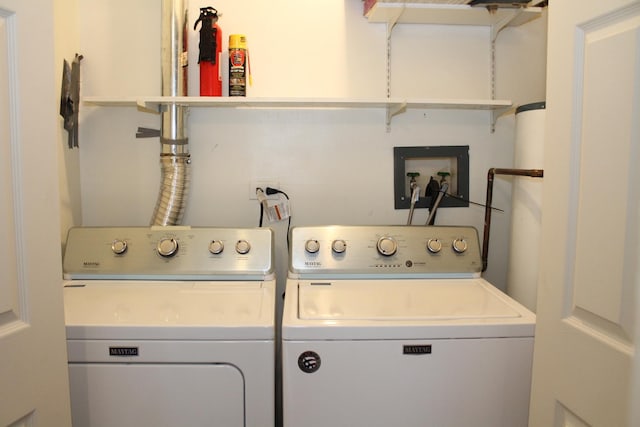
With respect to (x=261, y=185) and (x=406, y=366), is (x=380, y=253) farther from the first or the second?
(x=261, y=185)

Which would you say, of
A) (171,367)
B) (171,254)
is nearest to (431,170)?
(171,254)

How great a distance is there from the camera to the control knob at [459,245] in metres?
1.75

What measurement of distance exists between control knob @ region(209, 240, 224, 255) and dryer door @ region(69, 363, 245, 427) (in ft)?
1.70

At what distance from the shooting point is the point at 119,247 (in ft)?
5.60

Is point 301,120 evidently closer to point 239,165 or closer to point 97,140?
point 239,165

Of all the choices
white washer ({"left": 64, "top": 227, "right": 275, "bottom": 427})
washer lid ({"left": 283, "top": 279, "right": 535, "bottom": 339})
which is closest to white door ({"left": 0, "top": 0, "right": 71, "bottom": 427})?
white washer ({"left": 64, "top": 227, "right": 275, "bottom": 427})

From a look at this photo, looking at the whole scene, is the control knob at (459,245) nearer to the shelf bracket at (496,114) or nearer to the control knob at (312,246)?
the control knob at (312,246)

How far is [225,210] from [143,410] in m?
1.03

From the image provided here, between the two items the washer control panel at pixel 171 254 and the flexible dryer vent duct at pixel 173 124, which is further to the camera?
the flexible dryer vent duct at pixel 173 124

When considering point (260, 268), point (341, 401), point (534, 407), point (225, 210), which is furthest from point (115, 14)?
point (534, 407)

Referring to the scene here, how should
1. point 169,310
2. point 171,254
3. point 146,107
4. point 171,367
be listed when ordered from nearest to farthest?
1. point 171,367
2. point 169,310
3. point 171,254
4. point 146,107

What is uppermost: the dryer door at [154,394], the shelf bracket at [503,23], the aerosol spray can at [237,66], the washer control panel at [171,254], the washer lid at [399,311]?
the shelf bracket at [503,23]

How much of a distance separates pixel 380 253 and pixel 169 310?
78 centimetres

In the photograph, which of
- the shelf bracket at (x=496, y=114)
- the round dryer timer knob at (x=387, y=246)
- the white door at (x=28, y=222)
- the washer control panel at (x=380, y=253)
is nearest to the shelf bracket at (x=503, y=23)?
the shelf bracket at (x=496, y=114)
